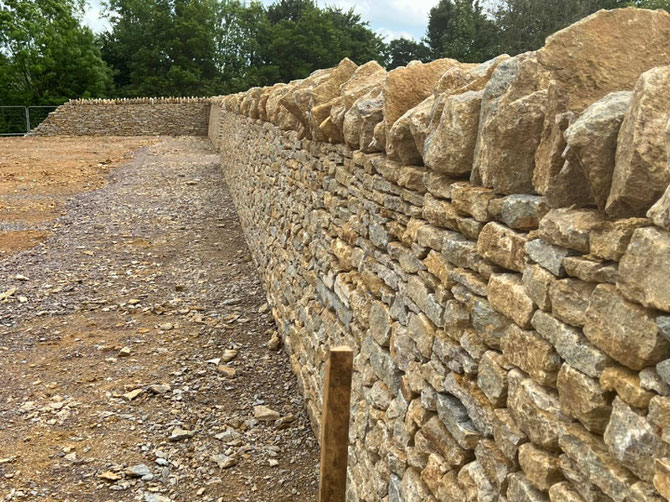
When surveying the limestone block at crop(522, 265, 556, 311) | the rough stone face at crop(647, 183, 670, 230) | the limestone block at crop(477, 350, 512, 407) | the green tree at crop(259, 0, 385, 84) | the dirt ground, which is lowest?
the dirt ground

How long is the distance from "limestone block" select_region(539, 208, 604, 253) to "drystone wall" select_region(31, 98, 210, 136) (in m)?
30.1

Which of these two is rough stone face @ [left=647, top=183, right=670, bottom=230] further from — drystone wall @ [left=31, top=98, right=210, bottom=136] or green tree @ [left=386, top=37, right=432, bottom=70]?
green tree @ [left=386, top=37, right=432, bottom=70]

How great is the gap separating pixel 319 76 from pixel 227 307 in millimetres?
3141

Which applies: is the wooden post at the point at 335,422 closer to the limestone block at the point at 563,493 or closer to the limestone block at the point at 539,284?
the limestone block at the point at 539,284

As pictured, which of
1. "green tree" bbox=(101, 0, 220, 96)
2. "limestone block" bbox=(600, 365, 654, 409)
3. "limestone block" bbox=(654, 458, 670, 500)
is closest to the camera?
"limestone block" bbox=(654, 458, 670, 500)

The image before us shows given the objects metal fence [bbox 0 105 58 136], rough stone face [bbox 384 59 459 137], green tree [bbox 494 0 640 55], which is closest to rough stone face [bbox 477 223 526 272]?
rough stone face [bbox 384 59 459 137]

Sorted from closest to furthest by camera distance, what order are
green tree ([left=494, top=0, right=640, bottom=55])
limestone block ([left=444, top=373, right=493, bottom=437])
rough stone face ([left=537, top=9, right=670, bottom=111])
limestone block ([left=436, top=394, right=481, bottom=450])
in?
rough stone face ([left=537, top=9, right=670, bottom=111]), limestone block ([left=444, top=373, right=493, bottom=437]), limestone block ([left=436, top=394, right=481, bottom=450]), green tree ([left=494, top=0, right=640, bottom=55])

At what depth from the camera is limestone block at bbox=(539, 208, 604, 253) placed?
1731mm

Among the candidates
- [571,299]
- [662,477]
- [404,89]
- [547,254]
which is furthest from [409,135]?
[662,477]

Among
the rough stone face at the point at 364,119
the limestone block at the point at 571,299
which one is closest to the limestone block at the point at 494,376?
the limestone block at the point at 571,299

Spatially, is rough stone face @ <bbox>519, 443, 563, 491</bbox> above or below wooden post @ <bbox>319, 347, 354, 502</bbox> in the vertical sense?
above

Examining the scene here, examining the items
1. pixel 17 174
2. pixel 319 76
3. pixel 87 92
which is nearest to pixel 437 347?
pixel 319 76

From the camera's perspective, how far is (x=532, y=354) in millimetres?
1974

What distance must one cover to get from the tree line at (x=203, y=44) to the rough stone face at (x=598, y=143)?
116 feet
